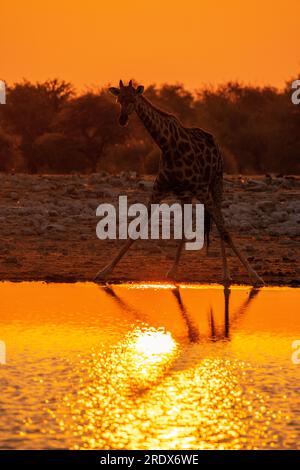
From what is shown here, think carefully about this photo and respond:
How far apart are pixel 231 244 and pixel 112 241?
469cm

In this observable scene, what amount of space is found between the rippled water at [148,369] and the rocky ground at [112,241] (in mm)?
1820

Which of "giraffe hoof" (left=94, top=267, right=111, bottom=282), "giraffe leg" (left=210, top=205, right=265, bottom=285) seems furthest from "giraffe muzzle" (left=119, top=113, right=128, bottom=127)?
"giraffe hoof" (left=94, top=267, right=111, bottom=282)

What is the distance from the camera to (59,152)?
44.2 m

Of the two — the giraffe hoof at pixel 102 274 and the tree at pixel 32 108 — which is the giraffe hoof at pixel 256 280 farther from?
the tree at pixel 32 108

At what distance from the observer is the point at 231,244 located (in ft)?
45.9

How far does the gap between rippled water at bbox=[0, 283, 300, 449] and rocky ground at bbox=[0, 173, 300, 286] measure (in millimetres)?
1820

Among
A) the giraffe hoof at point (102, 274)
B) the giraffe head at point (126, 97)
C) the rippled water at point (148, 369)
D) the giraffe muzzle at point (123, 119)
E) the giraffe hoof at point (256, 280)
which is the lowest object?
the rippled water at point (148, 369)

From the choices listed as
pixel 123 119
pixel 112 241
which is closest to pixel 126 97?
pixel 123 119

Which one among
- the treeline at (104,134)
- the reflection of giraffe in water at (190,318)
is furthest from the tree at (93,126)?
the reflection of giraffe in water at (190,318)

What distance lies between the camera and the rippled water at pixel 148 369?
269 inches

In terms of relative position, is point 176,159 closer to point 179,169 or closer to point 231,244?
point 179,169

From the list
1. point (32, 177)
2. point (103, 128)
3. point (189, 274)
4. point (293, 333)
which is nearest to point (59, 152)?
point (103, 128)

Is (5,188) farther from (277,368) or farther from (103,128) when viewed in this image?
(103,128)

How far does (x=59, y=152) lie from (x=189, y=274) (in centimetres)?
2991
